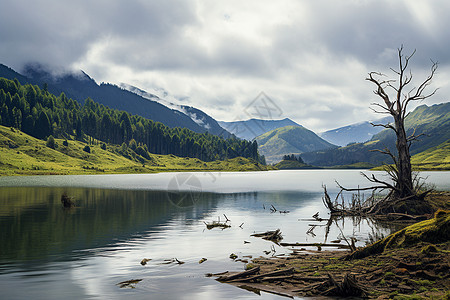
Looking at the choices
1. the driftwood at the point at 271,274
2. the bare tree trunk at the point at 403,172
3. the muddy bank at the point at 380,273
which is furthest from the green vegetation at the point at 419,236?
the bare tree trunk at the point at 403,172

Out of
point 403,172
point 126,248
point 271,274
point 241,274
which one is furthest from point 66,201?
point 403,172

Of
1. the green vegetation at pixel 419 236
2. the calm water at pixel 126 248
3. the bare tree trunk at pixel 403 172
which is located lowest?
the calm water at pixel 126 248

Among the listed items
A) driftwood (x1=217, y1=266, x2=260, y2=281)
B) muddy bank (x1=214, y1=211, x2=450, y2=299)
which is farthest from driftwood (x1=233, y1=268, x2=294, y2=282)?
driftwood (x1=217, y1=266, x2=260, y2=281)

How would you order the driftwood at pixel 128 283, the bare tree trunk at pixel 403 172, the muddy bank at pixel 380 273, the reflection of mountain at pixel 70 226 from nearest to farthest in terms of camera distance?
the muddy bank at pixel 380 273 → the driftwood at pixel 128 283 → the reflection of mountain at pixel 70 226 → the bare tree trunk at pixel 403 172

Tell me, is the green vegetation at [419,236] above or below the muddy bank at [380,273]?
above

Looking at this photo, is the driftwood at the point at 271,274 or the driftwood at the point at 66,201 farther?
the driftwood at the point at 66,201

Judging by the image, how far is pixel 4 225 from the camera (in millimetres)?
39625

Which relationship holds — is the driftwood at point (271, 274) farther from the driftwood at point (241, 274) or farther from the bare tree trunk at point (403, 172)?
the bare tree trunk at point (403, 172)

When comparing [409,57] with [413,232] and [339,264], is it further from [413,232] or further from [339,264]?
[339,264]

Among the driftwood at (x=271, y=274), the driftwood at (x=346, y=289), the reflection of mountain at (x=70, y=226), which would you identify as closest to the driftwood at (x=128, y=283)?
the driftwood at (x=271, y=274)

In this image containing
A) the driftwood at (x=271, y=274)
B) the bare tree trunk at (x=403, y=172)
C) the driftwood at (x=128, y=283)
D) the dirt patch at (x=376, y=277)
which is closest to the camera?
the dirt patch at (x=376, y=277)

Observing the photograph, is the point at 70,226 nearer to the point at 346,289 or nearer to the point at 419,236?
the point at 346,289

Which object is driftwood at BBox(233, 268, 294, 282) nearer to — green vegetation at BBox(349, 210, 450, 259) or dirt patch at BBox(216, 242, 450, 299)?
dirt patch at BBox(216, 242, 450, 299)

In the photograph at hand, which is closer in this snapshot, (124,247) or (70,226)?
(124,247)
